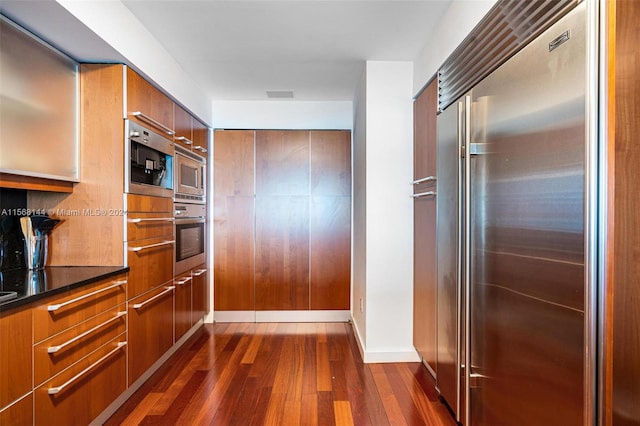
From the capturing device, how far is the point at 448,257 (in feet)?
→ 6.79

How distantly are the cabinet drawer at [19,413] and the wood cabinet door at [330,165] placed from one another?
2991mm

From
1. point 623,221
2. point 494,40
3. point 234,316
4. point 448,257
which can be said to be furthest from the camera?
point 234,316

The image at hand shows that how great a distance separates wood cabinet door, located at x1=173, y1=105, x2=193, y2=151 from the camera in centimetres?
309

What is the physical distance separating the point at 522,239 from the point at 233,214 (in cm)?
321

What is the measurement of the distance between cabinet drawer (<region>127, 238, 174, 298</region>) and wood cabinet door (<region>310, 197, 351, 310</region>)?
1.62 m

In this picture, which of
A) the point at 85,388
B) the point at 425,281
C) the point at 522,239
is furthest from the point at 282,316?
the point at 522,239

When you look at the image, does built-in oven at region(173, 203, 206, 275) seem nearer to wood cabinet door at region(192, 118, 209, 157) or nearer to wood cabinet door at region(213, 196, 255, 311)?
wood cabinet door at region(213, 196, 255, 311)

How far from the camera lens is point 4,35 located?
1.69 meters

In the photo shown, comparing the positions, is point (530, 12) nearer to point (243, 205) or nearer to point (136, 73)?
point (136, 73)

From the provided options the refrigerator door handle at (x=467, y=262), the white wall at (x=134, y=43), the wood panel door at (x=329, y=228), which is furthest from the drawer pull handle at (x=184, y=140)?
the refrigerator door handle at (x=467, y=262)

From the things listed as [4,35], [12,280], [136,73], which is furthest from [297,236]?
[4,35]

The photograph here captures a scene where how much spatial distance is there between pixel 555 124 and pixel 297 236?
10.2ft

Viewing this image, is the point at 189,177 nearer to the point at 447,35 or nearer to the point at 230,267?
the point at 230,267

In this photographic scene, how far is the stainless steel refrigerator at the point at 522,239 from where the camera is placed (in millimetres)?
1108
